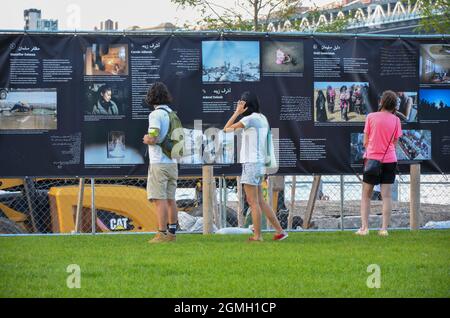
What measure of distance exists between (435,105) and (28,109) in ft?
20.3

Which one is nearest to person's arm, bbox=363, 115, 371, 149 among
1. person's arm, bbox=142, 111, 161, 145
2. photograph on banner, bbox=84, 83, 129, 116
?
person's arm, bbox=142, 111, 161, 145

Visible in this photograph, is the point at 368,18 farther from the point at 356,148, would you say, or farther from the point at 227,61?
the point at 227,61

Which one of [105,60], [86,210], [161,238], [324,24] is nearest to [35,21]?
[86,210]

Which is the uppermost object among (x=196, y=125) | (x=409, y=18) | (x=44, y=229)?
(x=409, y=18)

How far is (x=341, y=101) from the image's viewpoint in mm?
16625

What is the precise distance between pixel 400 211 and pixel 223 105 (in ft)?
22.2

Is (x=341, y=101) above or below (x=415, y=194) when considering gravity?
above

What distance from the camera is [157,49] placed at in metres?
16.1

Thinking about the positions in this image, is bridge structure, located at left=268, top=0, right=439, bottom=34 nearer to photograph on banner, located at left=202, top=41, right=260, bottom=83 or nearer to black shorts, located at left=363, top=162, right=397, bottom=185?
photograph on banner, located at left=202, top=41, right=260, bottom=83

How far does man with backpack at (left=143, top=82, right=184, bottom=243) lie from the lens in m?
14.1

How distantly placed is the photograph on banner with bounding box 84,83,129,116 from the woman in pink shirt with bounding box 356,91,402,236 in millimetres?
3576

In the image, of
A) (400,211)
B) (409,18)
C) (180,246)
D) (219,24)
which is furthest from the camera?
(409,18)
